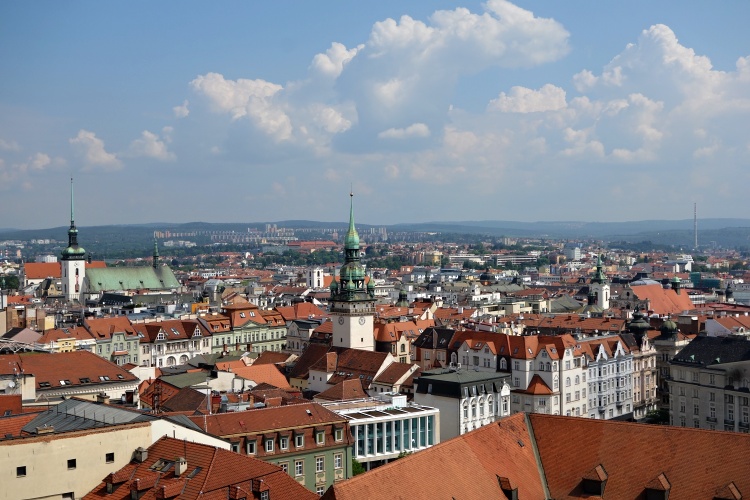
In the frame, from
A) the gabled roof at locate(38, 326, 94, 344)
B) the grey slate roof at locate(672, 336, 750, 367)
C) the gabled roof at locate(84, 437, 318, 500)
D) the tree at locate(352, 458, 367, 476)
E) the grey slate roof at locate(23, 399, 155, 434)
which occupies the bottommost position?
the tree at locate(352, 458, 367, 476)

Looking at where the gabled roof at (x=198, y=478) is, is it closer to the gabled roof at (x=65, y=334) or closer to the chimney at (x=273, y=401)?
the chimney at (x=273, y=401)

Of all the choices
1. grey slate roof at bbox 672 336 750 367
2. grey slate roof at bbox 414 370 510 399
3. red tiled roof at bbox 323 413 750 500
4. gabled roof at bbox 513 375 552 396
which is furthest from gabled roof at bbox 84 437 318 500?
grey slate roof at bbox 672 336 750 367

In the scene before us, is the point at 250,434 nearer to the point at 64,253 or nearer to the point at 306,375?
the point at 306,375

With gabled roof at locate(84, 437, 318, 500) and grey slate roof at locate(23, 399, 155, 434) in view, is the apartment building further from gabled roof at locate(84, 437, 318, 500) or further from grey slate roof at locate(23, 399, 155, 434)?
grey slate roof at locate(23, 399, 155, 434)

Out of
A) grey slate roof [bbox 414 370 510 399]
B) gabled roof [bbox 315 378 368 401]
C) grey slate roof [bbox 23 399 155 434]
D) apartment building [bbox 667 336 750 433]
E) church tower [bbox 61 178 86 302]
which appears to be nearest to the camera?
grey slate roof [bbox 23 399 155 434]

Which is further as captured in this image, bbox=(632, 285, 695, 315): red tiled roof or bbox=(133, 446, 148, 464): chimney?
bbox=(632, 285, 695, 315): red tiled roof

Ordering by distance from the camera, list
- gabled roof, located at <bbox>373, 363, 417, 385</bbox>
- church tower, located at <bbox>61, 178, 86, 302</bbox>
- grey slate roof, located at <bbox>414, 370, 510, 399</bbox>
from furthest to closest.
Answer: church tower, located at <bbox>61, 178, 86, 302</bbox>, gabled roof, located at <bbox>373, 363, 417, 385</bbox>, grey slate roof, located at <bbox>414, 370, 510, 399</bbox>

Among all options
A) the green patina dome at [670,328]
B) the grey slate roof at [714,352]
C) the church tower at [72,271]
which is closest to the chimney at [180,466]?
the grey slate roof at [714,352]
